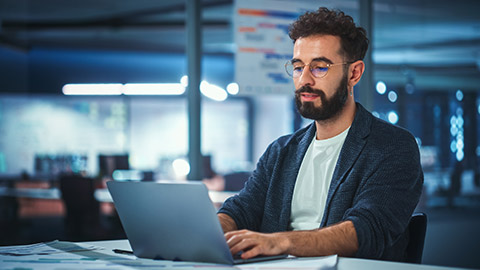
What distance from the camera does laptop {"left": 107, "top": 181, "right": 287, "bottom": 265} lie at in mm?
1455

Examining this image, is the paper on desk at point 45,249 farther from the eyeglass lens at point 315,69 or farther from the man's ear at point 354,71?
the man's ear at point 354,71

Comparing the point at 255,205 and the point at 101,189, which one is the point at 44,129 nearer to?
the point at 101,189

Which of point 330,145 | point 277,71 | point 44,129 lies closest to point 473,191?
point 277,71

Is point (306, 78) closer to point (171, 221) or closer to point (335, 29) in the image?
point (335, 29)

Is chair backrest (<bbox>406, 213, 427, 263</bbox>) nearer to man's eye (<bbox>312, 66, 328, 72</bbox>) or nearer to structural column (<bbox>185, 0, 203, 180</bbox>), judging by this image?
man's eye (<bbox>312, 66, 328, 72</bbox>)

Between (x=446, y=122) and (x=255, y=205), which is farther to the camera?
(x=446, y=122)

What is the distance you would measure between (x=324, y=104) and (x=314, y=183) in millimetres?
310

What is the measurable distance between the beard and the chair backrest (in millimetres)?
501

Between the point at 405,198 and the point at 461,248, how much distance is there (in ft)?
13.4

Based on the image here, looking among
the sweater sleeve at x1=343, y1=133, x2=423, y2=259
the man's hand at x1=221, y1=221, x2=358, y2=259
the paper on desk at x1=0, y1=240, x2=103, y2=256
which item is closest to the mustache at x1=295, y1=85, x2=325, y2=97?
the sweater sleeve at x1=343, y1=133, x2=423, y2=259

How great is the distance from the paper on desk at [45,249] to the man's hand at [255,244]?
0.55 metres

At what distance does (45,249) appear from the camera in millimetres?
1805

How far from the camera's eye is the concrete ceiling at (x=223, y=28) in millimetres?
5691

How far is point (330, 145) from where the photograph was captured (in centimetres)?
215
